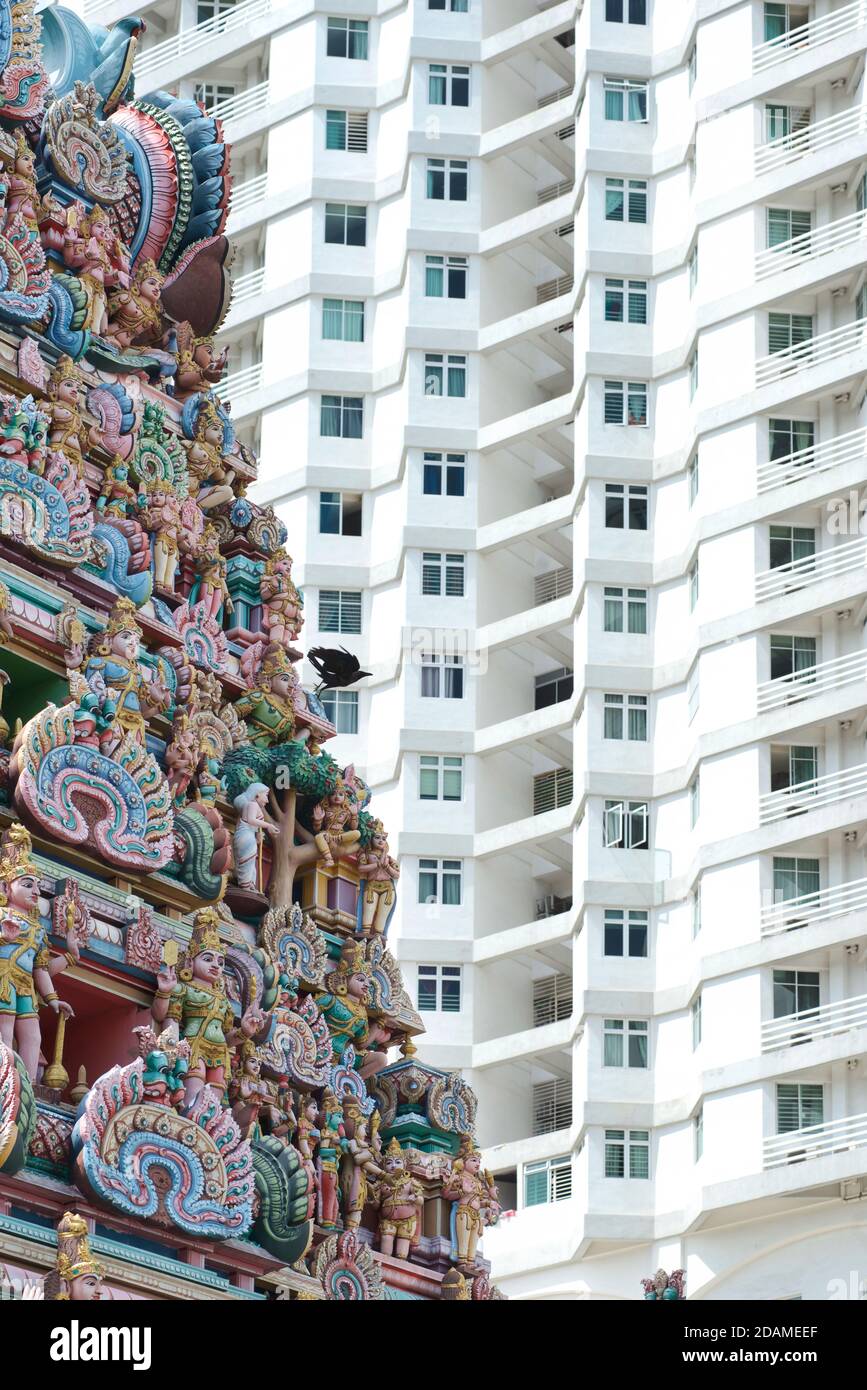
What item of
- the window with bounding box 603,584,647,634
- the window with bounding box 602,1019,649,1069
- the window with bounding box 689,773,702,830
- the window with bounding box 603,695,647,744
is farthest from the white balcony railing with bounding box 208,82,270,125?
the window with bounding box 602,1019,649,1069

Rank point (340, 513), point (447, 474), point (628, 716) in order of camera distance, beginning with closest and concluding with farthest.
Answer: point (628, 716)
point (447, 474)
point (340, 513)

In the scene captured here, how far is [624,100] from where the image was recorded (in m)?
77.0

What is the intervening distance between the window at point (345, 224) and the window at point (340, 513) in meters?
7.30

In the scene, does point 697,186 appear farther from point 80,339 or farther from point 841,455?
point 80,339

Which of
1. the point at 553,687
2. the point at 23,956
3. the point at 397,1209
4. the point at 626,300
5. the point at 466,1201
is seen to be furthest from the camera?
the point at 626,300

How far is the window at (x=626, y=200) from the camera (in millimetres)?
75875

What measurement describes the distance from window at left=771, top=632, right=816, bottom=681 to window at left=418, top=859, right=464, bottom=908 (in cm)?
939

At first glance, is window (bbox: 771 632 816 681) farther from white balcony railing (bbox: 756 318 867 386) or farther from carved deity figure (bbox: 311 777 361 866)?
carved deity figure (bbox: 311 777 361 866)

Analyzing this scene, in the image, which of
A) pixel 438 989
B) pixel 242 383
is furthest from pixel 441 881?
pixel 242 383

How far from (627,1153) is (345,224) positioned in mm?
27187

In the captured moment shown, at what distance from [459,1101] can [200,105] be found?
1055 cm

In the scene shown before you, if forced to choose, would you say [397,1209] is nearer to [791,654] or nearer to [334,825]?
[334,825]

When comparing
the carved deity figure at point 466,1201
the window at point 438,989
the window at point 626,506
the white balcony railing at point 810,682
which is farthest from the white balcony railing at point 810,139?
the carved deity figure at point 466,1201

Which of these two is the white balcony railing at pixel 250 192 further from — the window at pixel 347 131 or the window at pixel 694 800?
the window at pixel 694 800
